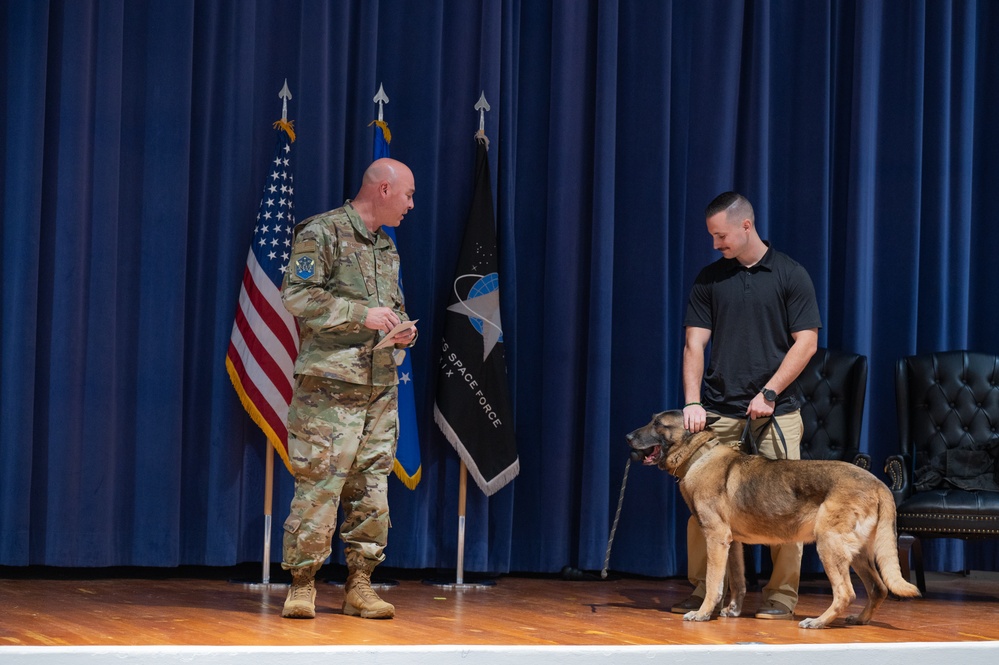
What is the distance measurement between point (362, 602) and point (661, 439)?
4.42ft

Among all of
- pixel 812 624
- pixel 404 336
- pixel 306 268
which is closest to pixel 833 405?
pixel 812 624

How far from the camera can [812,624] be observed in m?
4.46

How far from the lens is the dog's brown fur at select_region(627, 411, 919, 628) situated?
4.41m

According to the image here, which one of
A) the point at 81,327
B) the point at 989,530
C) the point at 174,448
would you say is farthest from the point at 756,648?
the point at 81,327

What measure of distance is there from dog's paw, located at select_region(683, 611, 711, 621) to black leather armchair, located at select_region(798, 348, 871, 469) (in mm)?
1592

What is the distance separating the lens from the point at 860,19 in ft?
21.4

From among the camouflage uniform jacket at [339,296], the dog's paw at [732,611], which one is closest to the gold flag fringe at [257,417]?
the camouflage uniform jacket at [339,296]

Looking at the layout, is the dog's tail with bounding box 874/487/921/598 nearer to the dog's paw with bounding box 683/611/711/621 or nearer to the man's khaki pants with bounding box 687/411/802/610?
the man's khaki pants with bounding box 687/411/802/610

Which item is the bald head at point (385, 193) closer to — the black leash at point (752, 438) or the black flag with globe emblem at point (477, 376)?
the black flag with globe emblem at point (477, 376)

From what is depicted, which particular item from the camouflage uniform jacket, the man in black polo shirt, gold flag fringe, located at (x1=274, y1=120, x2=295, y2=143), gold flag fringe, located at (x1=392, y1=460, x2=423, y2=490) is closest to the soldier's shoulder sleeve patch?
the camouflage uniform jacket

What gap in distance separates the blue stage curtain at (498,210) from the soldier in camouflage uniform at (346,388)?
1.31m

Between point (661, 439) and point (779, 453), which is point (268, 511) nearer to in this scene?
point (661, 439)

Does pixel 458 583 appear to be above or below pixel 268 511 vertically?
below

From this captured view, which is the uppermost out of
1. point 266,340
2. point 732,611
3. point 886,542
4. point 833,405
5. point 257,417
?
point 266,340
